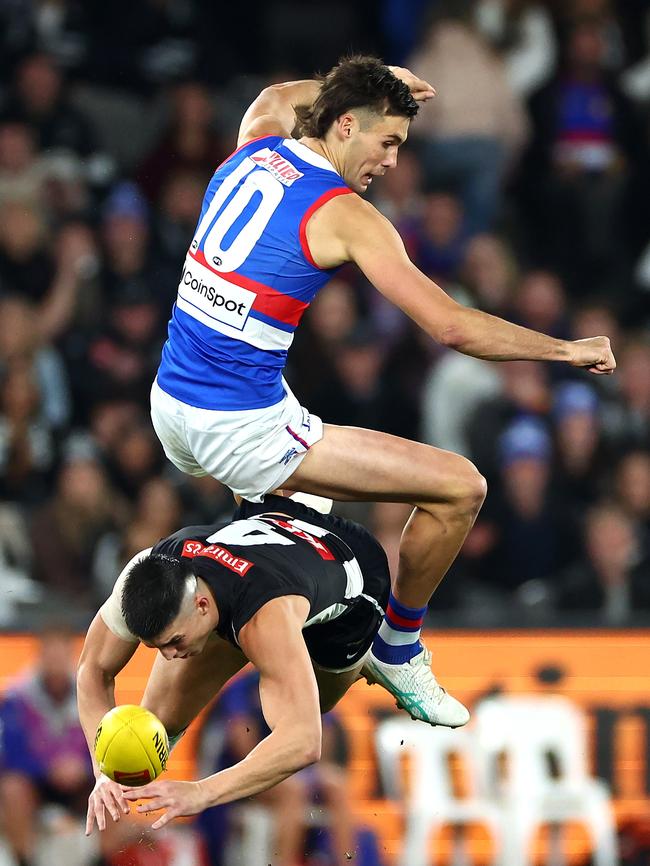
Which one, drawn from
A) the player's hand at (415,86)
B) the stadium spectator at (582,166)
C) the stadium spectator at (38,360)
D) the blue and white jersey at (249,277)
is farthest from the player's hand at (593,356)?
the stadium spectator at (582,166)

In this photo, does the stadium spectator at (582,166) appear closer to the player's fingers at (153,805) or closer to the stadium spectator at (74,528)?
the stadium spectator at (74,528)

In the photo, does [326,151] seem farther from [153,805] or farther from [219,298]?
[153,805]

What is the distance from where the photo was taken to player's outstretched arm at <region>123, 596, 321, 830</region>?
635 cm

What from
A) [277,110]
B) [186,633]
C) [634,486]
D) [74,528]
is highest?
[277,110]

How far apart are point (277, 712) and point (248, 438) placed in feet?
3.47

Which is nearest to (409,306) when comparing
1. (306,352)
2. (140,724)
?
(140,724)

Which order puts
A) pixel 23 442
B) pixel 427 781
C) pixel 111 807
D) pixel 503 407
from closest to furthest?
1. pixel 111 807
2. pixel 427 781
3. pixel 23 442
4. pixel 503 407

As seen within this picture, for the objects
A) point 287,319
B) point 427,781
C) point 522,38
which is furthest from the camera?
point 522,38

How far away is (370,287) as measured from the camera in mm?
13180

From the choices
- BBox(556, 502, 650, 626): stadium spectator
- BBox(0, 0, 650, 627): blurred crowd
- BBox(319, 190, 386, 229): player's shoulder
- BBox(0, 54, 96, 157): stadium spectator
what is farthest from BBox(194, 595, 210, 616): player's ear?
BBox(0, 54, 96, 157): stadium spectator

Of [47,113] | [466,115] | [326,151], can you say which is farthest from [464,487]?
[466,115]

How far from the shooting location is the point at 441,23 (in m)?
13.8

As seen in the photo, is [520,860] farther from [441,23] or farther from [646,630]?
[441,23]

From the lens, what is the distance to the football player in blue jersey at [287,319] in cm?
678
